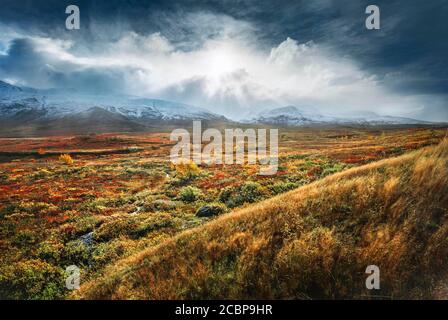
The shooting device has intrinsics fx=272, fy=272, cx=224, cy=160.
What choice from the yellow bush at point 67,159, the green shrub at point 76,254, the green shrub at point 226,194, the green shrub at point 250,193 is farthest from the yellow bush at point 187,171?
the yellow bush at point 67,159

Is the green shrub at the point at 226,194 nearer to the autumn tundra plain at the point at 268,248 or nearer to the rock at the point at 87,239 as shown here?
the autumn tundra plain at the point at 268,248

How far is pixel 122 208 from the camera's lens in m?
17.7

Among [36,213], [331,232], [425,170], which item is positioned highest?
[425,170]

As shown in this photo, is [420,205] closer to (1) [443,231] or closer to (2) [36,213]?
(1) [443,231]

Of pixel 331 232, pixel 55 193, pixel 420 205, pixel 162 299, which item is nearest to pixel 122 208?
pixel 55 193

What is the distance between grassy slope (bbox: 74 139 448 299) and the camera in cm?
547

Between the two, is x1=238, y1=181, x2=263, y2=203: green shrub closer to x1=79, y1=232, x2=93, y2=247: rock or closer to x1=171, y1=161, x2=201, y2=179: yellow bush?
x1=79, y1=232, x2=93, y2=247: rock

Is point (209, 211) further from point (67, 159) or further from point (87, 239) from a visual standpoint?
point (67, 159)

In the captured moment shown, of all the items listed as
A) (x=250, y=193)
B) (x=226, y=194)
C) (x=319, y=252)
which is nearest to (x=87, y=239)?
(x=226, y=194)

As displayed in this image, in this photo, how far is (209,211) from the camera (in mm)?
14633

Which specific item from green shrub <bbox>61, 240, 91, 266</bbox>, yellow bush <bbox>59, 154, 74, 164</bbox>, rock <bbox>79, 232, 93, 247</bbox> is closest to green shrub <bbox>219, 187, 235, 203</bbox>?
rock <bbox>79, 232, 93, 247</bbox>

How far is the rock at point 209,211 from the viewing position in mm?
14377

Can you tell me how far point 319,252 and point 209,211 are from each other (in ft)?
29.8
